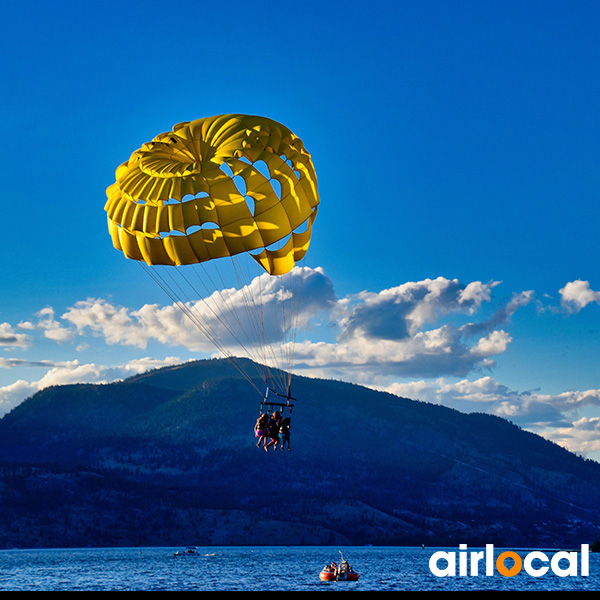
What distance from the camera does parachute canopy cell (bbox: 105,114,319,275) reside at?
31031 mm

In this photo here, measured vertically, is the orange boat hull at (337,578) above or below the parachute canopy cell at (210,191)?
below

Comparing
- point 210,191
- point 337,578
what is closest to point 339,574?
point 337,578

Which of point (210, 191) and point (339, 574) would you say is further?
point (339, 574)

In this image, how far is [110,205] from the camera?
111ft

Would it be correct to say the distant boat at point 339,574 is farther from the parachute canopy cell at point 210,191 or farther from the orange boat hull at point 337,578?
the parachute canopy cell at point 210,191

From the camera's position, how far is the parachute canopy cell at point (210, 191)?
102ft

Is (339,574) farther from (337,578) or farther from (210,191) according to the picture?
(210,191)

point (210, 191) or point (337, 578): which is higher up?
point (210, 191)

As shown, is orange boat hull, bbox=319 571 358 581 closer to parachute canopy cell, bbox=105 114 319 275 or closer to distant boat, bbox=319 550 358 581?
distant boat, bbox=319 550 358 581

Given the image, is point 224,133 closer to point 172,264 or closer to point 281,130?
point 281,130

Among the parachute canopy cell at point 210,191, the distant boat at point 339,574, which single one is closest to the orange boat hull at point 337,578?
the distant boat at point 339,574

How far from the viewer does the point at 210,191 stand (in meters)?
30.6
